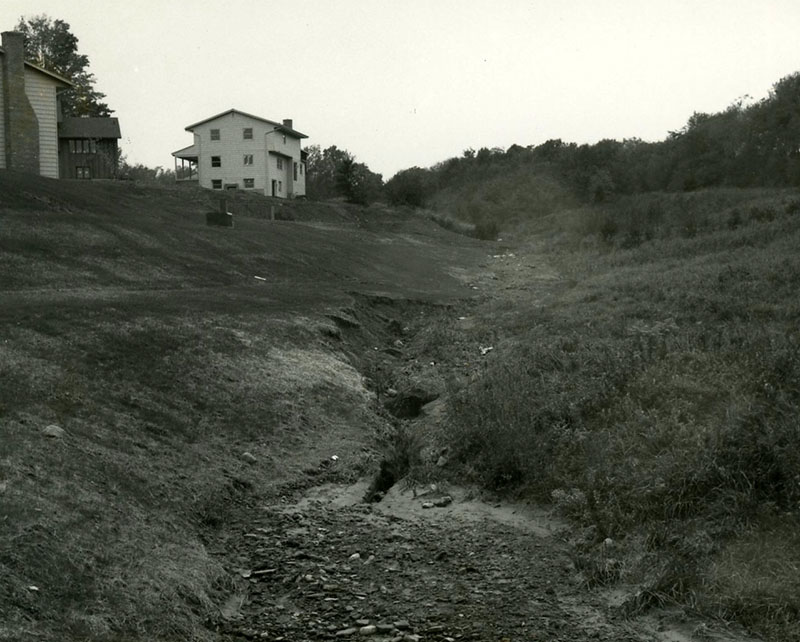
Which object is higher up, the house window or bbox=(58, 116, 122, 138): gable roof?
bbox=(58, 116, 122, 138): gable roof

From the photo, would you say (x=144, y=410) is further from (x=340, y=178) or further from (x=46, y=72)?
(x=340, y=178)

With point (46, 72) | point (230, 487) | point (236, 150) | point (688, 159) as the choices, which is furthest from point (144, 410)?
point (688, 159)

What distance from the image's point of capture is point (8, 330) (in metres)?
11.0

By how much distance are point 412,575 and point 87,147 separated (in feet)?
159

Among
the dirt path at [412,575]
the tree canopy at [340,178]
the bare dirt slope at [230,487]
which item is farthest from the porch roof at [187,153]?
the dirt path at [412,575]

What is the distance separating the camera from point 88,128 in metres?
50.2

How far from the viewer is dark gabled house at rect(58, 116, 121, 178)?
4991 cm

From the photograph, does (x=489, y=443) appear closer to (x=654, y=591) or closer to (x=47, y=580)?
(x=654, y=591)

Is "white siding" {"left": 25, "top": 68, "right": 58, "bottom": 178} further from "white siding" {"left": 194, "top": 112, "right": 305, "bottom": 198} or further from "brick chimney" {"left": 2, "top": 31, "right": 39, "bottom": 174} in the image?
"white siding" {"left": 194, "top": 112, "right": 305, "bottom": 198}

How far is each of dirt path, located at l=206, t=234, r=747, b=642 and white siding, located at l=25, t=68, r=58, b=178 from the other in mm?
32465

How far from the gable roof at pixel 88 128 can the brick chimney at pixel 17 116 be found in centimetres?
1373

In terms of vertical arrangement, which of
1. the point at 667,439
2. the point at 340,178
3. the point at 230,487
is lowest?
the point at 230,487

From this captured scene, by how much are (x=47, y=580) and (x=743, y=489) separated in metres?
5.29

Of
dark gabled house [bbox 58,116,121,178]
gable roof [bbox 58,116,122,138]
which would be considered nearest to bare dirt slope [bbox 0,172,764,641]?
dark gabled house [bbox 58,116,121,178]
